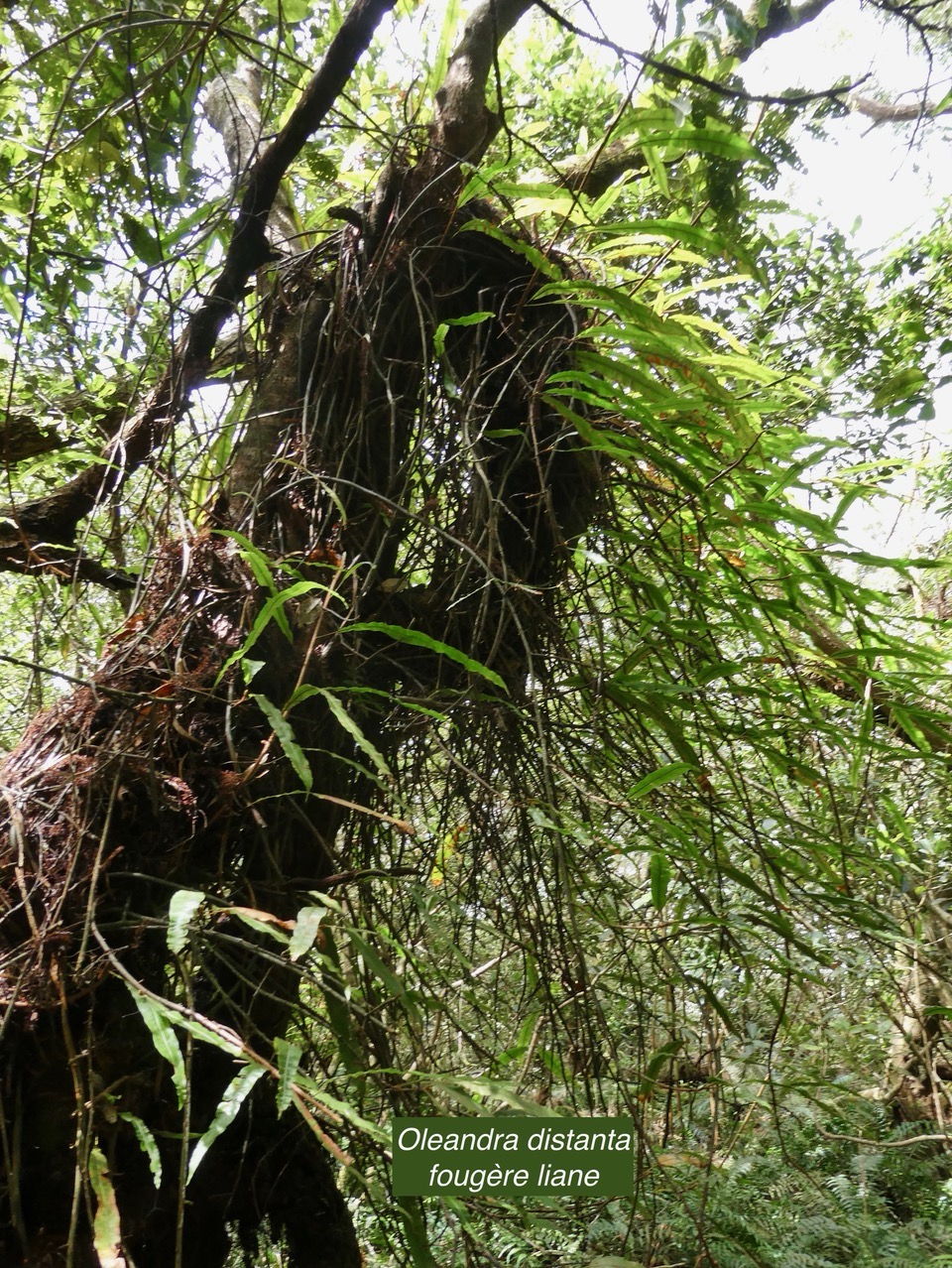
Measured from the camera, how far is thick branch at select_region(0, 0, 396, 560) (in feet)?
2.60

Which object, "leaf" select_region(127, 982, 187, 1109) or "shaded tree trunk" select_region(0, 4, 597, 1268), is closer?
"leaf" select_region(127, 982, 187, 1109)

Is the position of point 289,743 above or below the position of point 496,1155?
above

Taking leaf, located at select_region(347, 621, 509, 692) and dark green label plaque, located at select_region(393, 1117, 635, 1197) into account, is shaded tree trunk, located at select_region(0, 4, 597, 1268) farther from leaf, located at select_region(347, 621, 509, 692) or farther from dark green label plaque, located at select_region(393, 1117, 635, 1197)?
dark green label plaque, located at select_region(393, 1117, 635, 1197)

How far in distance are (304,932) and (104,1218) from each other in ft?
0.71

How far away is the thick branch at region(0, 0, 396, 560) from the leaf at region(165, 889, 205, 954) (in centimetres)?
43

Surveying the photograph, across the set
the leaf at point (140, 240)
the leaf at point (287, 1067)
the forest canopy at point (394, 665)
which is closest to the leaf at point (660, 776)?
the forest canopy at point (394, 665)

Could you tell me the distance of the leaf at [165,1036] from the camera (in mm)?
521

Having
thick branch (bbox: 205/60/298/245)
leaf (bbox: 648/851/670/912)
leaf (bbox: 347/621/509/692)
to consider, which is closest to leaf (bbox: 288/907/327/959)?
leaf (bbox: 347/621/509/692)

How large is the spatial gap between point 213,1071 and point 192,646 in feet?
1.35

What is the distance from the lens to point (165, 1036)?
548 millimetres

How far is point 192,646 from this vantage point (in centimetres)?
81

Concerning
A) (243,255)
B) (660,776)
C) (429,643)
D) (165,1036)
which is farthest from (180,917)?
(243,255)

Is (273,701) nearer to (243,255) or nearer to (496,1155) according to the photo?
(496,1155)

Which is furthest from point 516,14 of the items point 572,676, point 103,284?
point 103,284
